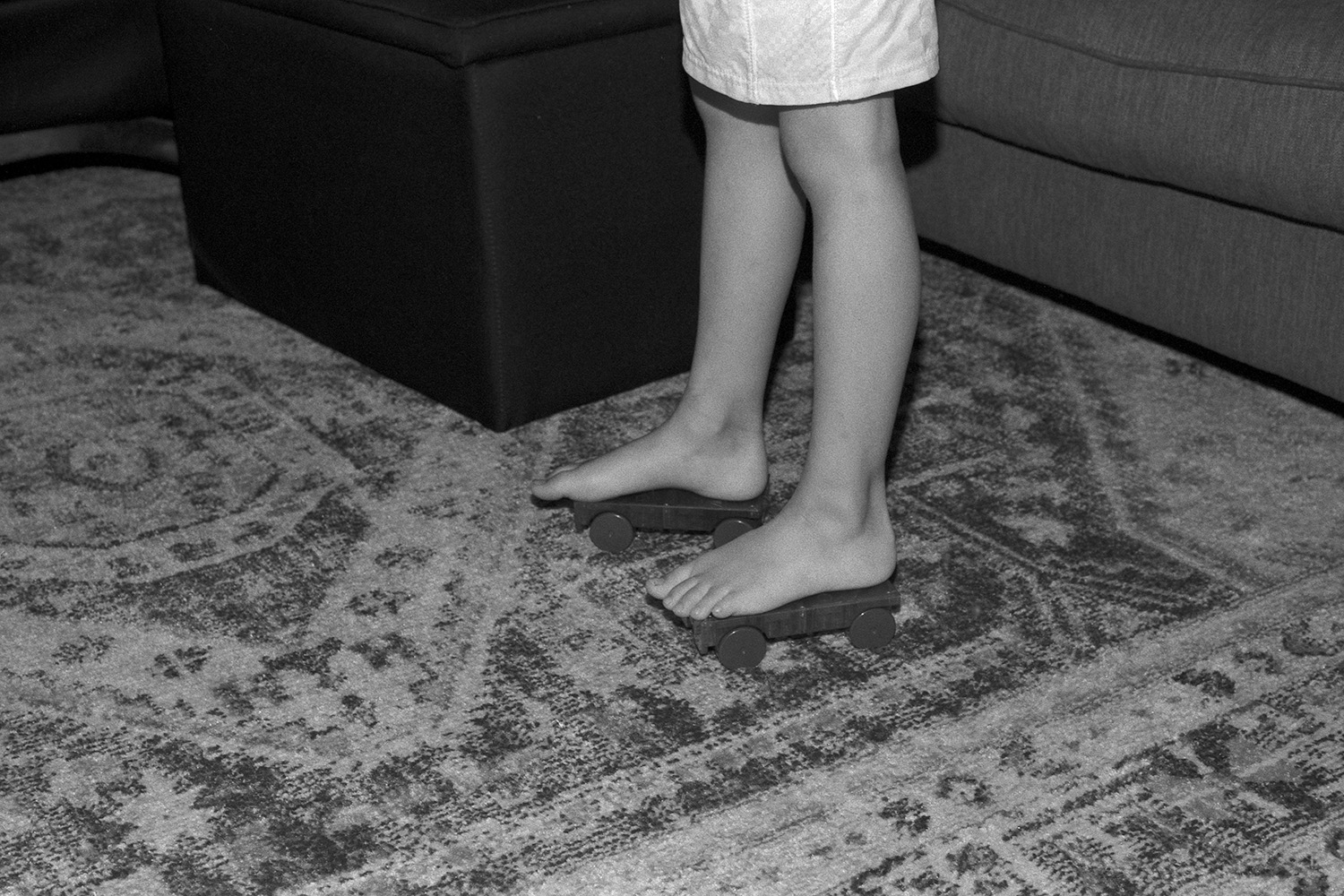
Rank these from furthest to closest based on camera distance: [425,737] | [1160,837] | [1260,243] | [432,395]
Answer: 1. [432,395]
2. [1260,243]
3. [425,737]
4. [1160,837]

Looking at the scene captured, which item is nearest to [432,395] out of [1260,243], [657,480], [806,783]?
[657,480]

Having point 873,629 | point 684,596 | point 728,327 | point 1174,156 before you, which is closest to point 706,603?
point 684,596

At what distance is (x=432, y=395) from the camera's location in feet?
5.19

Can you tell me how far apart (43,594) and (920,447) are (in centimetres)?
78

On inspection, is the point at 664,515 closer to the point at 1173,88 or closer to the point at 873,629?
the point at 873,629

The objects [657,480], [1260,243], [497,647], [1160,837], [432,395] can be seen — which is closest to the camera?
[1160,837]

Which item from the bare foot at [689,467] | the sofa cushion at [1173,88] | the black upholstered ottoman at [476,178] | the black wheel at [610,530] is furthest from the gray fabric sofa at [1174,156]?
the black wheel at [610,530]

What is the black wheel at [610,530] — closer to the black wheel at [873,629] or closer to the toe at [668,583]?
the toe at [668,583]

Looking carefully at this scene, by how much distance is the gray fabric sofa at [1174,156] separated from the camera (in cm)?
133

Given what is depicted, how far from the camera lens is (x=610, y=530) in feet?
4.25

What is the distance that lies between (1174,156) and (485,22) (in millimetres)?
630

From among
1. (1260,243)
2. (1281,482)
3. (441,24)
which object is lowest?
(1281,482)

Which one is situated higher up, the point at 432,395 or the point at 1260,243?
the point at 1260,243

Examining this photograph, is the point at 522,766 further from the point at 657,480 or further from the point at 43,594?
the point at 43,594
